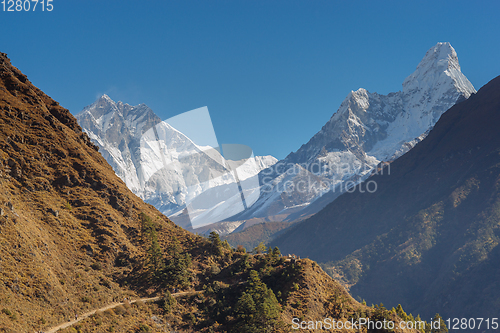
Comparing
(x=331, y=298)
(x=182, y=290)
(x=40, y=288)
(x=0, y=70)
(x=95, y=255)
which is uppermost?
(x=0, y=70)

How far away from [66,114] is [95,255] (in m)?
31.2

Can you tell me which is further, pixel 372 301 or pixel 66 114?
pixel 372 301

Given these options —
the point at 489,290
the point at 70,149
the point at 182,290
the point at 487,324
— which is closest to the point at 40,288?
the point at 182,290

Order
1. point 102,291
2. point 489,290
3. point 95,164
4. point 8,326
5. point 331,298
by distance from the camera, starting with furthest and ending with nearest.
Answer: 1. point 489,290
2. point 95,164
3. point 331,298
4. point 102,291
5. point 8,326

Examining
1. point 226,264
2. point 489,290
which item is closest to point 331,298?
point 226,264

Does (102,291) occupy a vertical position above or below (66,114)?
below

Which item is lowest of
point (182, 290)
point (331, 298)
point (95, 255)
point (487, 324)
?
point (487, 324)

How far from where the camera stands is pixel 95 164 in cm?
5719

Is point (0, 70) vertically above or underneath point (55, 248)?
above

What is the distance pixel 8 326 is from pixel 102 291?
12674 mm

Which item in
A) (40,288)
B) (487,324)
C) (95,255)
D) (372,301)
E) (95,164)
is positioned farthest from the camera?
(372,301)

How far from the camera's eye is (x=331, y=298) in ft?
172

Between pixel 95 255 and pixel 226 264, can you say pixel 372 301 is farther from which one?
pixel 95 255

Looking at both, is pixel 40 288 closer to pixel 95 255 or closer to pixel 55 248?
pixel 55 248
